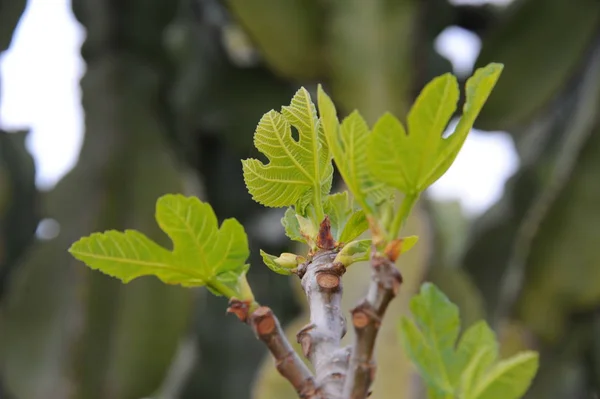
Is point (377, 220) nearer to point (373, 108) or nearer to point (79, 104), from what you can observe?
point (373, 108)

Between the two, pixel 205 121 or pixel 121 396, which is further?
pixel 205 121

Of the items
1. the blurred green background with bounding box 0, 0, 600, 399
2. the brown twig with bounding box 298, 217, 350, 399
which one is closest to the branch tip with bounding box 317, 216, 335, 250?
the brown twig with bounding box 298, 217, 350, 399

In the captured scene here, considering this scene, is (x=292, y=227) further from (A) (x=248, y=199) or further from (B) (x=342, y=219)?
(A) (x=248, y=199)

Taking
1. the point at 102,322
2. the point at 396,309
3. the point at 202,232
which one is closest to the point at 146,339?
the point at 102,322

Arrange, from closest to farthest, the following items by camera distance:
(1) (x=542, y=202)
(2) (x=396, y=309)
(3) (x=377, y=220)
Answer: (3) (x=377, y=220) < (2) (x=396, y=309) < (1) (x=542, y=202)

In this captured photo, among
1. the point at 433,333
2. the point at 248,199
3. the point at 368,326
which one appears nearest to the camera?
the point at 368,326

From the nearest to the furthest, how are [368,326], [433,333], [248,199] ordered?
[368,326] → [433,333] → [248,199]

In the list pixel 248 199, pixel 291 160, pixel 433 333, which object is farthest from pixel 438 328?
pixel 248 199
